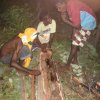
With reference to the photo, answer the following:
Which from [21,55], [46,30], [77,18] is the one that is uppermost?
[77,18]

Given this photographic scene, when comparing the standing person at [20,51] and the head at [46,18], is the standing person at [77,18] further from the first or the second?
the standing person at [20,51]

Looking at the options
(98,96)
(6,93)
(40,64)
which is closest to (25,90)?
(6,93)

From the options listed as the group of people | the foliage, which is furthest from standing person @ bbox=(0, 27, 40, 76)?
the foliage

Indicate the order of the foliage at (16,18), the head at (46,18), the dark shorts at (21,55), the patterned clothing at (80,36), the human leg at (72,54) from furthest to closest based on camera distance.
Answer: the foliage at (16,18) < the human leg at (72,54) < the patterned clothing at (80,36) < the head at (46,18) < the dark shorts at (21,55)

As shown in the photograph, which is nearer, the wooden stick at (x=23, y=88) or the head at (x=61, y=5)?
the wooden stick at (x=23, y=88)

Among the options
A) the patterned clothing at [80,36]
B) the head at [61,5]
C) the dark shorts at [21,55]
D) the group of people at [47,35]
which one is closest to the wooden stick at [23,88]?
the group of people at [47,35]

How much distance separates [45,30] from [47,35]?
0.59 ft

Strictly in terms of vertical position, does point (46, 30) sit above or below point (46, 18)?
below

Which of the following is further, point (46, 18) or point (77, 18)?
point (46, 18)

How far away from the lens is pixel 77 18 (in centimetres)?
655

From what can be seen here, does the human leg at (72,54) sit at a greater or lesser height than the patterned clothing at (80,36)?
lesser

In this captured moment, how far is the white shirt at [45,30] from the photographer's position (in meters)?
7.14

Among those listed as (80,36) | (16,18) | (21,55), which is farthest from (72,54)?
(16,18)

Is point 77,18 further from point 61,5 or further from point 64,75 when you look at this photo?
point 64,75
